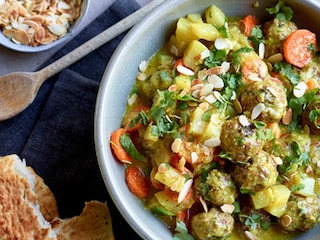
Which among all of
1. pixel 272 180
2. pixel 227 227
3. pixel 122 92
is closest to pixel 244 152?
pixel 272 180

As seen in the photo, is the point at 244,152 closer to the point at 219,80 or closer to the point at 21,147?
the point at 219,80

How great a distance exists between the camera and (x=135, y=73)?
3.83 m

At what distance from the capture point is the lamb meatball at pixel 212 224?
342 cm

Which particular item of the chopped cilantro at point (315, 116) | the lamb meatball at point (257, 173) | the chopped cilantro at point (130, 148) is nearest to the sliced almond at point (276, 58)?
the chopped cilantro at point (315, 116)

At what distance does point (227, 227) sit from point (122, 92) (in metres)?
1.07

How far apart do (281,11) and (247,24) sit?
233 millimetres

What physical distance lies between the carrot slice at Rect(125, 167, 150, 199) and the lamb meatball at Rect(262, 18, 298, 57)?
1127 mm

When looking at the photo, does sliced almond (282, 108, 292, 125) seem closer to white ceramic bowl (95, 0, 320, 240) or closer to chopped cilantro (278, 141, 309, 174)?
chopped cilantro (278, 141, 309, 174)

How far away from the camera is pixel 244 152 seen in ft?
10.9

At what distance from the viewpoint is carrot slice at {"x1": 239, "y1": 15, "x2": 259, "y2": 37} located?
3.82m

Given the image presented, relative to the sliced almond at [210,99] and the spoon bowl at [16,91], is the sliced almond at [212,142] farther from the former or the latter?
the spoon bowl at [16,91]

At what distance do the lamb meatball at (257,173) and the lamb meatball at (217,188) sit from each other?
0.21ft

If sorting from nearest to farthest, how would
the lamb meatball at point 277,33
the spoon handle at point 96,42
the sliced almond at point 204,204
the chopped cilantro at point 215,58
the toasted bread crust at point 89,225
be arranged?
the sliced almond at point 204,204
the chopped cilantro at point 215,58
the lamb meatball at point 277,33
the toasted bread crust at point 89,225
the spoon handle at point 96,42

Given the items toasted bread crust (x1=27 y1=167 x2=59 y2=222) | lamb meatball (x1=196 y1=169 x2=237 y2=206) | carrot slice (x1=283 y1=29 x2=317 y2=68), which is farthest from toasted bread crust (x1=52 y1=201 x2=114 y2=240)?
carrot slice (x1=283 y1=29 x2=317 y2=68)
